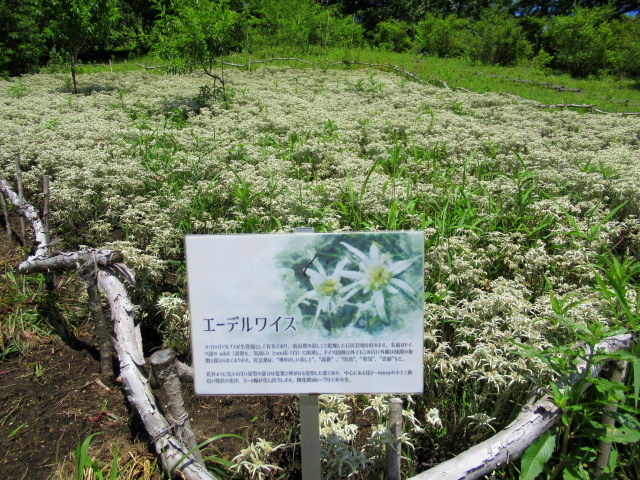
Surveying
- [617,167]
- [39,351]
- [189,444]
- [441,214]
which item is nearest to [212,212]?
[39,351]

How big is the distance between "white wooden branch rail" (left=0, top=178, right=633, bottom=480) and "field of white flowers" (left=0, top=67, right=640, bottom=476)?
0.19 m

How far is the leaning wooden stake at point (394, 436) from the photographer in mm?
1754

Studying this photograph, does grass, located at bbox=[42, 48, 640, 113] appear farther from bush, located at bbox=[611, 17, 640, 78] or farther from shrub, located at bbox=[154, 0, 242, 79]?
shrub, located at bbox=[154, 0, 242, 79]

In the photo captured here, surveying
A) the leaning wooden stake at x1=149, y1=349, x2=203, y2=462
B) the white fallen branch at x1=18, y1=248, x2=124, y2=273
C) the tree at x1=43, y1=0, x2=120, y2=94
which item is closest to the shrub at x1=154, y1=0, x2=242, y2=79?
the tree at x1=43, y1=0, x2=120, y2=94

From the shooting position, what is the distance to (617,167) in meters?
4.73

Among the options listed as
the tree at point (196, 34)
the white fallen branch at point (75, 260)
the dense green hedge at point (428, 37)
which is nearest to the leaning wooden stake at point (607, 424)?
the white fallen branch at point (75, 260)

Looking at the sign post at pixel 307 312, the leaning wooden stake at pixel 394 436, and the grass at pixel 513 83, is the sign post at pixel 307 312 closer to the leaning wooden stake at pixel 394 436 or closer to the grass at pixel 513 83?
the leaning wooden stake at pixel 394 436

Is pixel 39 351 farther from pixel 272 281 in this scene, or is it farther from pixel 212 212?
pixel 272 281

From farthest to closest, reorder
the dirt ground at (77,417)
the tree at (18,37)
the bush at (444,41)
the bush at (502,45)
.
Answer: the bush at (444,41) → the bush at (502,45) → the tree at (18,37) → the dirt ground at (77,417)

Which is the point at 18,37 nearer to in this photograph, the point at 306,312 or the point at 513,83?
the point at 513,83

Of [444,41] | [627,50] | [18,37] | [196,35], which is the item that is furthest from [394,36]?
[196,35]

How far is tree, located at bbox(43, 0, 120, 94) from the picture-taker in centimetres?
930

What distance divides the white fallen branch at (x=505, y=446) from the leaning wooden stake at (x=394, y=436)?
129 mm

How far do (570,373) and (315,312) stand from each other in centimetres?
125
